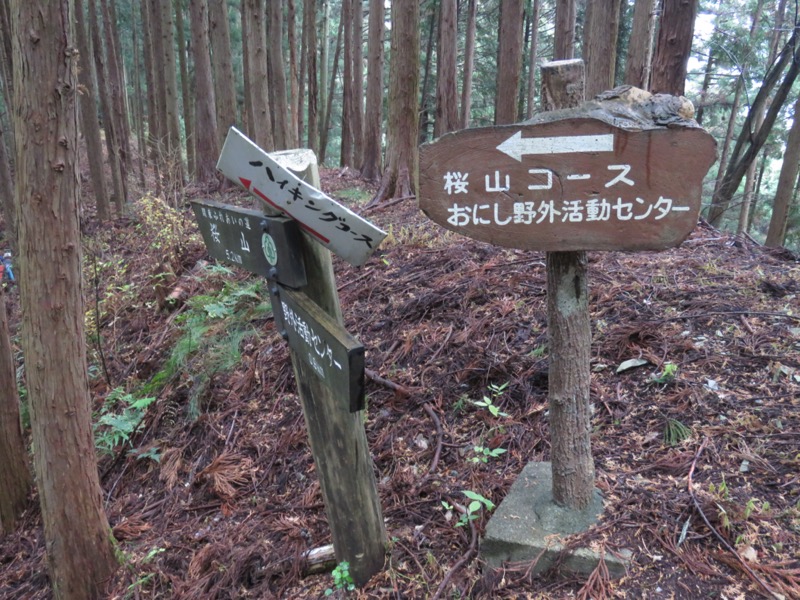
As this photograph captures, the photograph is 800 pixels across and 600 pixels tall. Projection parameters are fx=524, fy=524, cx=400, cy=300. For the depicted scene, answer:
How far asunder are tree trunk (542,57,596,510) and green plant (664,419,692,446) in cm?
69

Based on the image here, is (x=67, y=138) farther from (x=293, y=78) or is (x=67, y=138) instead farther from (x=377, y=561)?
(x=293, y=78)

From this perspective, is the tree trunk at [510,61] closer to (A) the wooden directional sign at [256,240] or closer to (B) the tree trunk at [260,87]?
(B) the tree trunk at [260,87]

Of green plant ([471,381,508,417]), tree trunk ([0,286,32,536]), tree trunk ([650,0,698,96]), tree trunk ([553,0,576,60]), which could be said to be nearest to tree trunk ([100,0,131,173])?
tree trunk ([0,286,32,536])

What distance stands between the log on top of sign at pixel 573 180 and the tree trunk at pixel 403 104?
234 inches

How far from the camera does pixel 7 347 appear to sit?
422cm

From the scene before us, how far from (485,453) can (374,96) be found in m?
11.7

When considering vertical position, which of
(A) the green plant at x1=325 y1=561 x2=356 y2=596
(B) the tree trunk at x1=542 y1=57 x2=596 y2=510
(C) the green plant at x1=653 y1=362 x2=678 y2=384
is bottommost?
(A) the green plant at x1=325 y1=561 x2=356 y2=596

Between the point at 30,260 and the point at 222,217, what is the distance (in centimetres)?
129

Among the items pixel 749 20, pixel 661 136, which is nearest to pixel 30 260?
pixel 661 136

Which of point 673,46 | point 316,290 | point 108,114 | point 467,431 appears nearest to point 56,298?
point 316,290

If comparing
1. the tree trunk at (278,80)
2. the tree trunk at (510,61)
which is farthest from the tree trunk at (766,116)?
the tree trunk at (278,80)

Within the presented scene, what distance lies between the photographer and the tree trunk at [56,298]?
2676 millimetres

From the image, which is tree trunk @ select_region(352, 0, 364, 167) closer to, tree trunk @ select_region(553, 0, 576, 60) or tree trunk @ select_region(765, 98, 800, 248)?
tree trunk @ select_region(553, 0, 576, 60)

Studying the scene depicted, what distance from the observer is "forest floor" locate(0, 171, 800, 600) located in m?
2.32
